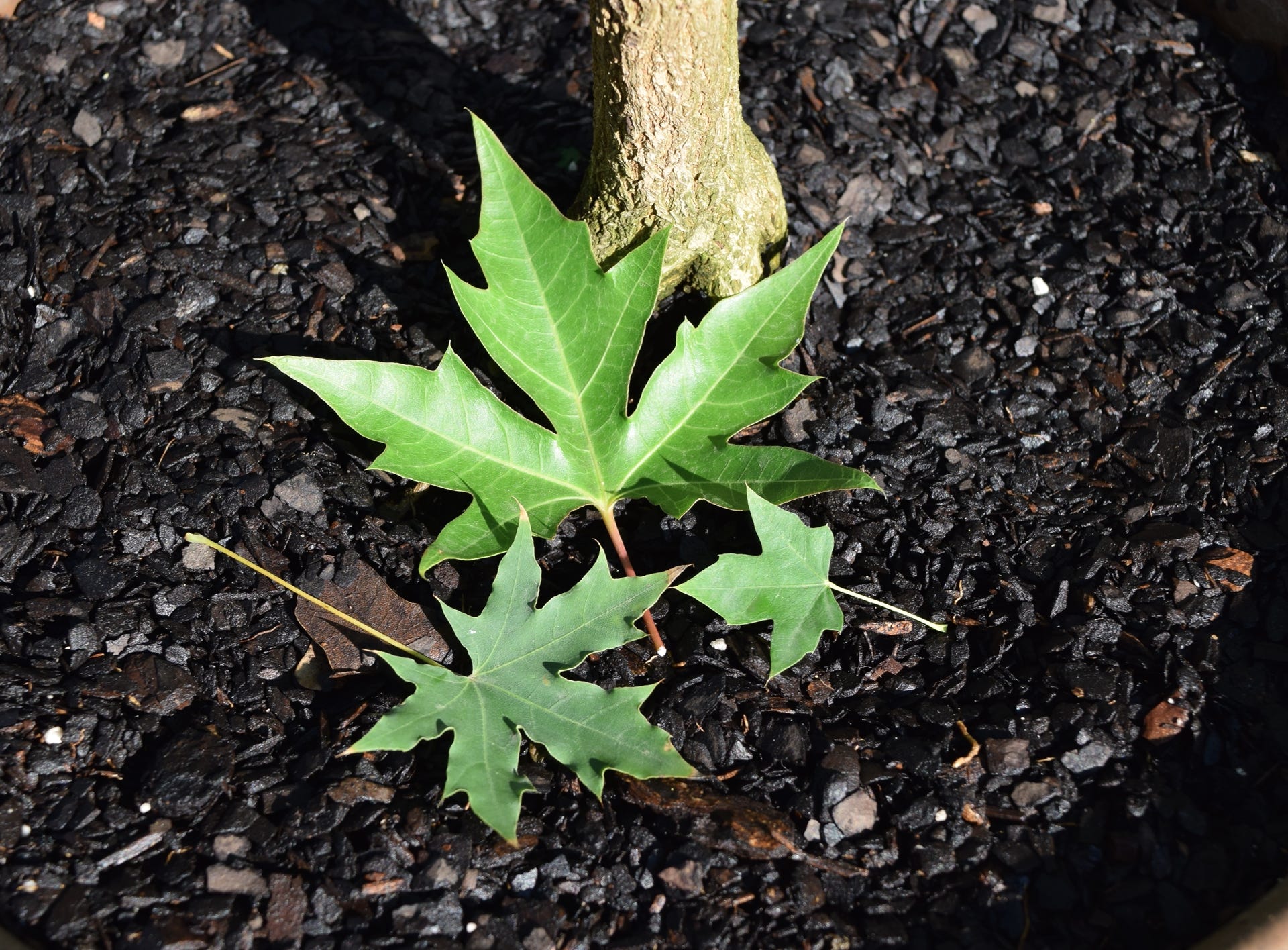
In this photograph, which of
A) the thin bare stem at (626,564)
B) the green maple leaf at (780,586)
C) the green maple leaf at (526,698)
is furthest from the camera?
the thin bare stem at (626,564)

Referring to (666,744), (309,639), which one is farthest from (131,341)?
(666,744)

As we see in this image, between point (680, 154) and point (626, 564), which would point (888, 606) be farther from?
point (680, 154)

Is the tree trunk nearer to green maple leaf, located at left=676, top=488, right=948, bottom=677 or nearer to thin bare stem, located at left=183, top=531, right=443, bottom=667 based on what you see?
green maple leaf, located at left=676, top=488, right=948, bottom=677

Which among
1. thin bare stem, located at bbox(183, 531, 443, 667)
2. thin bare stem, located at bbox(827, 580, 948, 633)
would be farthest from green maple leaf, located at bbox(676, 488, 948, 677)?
thin bare stem, located at bbox(183, 531, 443, 667)

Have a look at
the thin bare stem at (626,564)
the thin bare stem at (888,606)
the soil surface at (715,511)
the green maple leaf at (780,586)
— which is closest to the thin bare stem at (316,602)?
the soil surface at (715,511)

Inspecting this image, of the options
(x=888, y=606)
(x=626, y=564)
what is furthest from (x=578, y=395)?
(x=888, y=606)

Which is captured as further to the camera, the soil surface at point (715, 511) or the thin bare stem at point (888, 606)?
the thin bare stem at point (888, 606)

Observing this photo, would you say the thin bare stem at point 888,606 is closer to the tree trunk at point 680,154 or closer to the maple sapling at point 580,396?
the maple sapling at point 580,396
